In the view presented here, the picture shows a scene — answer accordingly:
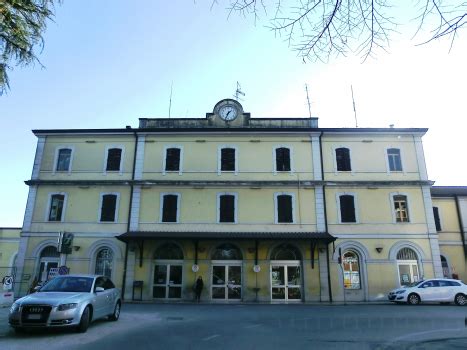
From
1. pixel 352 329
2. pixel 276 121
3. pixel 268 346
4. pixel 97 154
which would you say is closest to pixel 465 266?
pixel 276 121

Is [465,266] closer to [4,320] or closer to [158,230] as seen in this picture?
[158,230]

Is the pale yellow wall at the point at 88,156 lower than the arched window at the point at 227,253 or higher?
higher

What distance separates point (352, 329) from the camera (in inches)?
435

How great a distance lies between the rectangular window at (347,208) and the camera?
79.5 feet

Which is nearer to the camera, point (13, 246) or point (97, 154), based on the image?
point (97, 154)

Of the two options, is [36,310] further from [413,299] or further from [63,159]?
[63,159]

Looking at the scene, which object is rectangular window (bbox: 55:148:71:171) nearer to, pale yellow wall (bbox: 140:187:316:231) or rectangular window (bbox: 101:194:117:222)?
rectangular window (bbox: 101:194:117:222)

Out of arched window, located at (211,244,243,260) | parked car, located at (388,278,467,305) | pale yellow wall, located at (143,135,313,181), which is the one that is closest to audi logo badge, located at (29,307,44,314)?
arched window, located at (211,244,243,260)

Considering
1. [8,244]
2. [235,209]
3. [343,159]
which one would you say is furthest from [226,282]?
[8,244]

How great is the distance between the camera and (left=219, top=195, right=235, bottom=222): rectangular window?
2419cm

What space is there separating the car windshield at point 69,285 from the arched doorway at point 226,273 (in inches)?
510

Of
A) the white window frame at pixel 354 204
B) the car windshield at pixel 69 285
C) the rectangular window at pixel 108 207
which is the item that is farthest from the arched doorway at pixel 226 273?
the car windshield at pixel 69 285

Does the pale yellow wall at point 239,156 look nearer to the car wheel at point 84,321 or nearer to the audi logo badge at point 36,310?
the car wheel at point 84,321

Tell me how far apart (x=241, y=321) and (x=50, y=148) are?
786 inches
